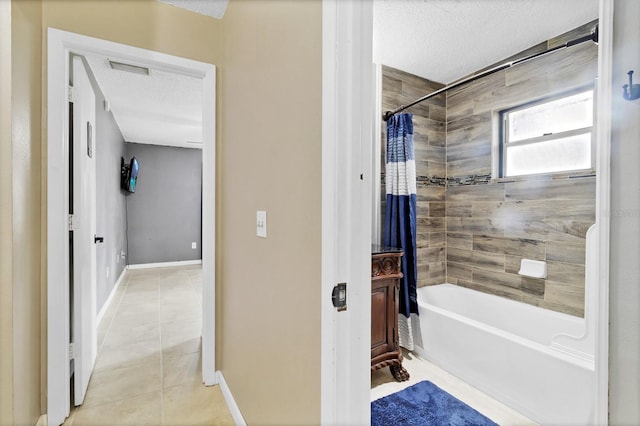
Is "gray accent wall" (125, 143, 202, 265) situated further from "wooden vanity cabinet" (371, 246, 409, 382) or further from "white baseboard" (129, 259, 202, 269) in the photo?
"wooden vanity cabinet" (371, 246, 409, 382)

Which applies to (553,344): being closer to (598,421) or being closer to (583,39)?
(598,421)

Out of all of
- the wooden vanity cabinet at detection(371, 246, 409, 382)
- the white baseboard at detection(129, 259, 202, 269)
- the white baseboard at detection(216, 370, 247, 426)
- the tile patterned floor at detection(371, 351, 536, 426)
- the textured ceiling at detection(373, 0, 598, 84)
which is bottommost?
the tile patterned floor at detection(371, 351, 536, 426)

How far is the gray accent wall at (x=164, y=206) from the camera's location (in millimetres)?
5598

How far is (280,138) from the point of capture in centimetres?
114

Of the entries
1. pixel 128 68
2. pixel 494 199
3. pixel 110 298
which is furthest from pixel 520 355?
pixel 110 298

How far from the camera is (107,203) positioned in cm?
365

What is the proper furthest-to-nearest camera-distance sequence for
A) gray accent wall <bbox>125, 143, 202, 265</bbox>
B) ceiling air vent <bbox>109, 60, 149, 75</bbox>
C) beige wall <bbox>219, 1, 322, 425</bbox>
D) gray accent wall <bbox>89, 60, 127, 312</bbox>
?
gray accent wall <bbox>125, 143, 202, 265</bbox>, gray accent wall <bbox>89, 60, 127, 312</bbox>, ceiling air vent <bbox>109, 60, 149, 75</bbox>, beige wall <bbox>219, 1, 322, 425</bbox>

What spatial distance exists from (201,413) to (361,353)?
57.2 inches

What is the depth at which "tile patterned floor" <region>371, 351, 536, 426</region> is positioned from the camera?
5.91 feet

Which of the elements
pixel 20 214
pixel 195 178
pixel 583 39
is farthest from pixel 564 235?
pixel 195 178

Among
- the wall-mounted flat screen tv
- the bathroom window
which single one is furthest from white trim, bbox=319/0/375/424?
the wall-mounted flat screen tv

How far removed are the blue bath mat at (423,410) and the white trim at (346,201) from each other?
1161mm

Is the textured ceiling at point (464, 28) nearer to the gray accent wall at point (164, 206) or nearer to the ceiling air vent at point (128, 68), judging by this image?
the ceiling air vent at point (128, 68)

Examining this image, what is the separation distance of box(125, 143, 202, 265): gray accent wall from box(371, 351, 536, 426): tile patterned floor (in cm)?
500
